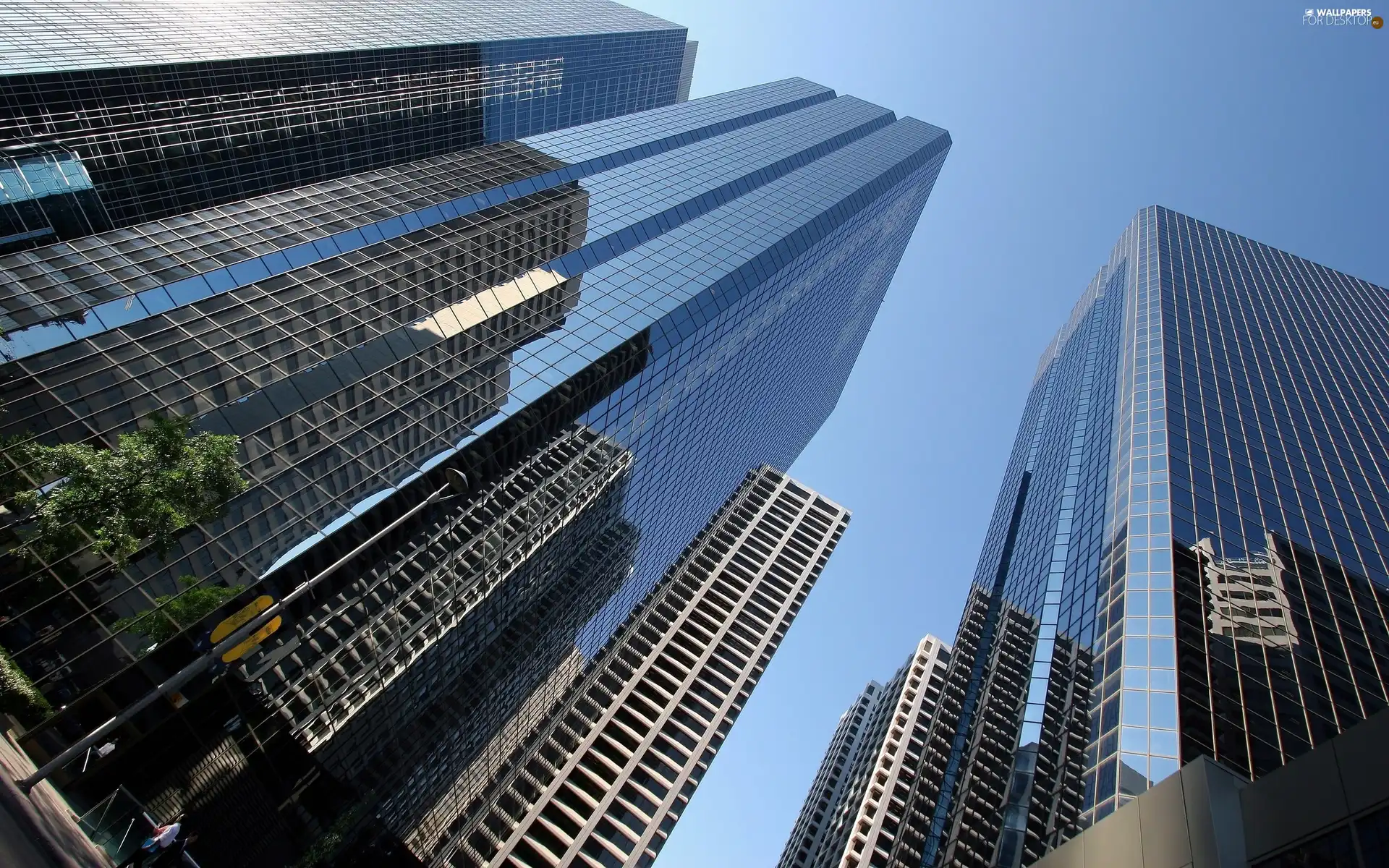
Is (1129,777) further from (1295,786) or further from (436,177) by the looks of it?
(436,177)

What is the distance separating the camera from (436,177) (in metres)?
55.9

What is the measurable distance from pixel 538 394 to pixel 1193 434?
48.6 metres

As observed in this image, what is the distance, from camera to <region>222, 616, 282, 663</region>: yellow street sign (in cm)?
2145

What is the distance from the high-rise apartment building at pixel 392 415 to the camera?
26984mm

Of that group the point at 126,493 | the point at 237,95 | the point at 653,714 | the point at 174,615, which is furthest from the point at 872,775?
the point at 237,95

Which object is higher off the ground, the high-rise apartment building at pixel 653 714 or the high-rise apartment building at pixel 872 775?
the high-rise apartment building at pixel 653 714

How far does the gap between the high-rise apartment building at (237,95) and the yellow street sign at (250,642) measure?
36157 millimetres

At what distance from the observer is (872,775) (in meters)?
107

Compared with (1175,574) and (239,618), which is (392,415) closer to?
(239,618)

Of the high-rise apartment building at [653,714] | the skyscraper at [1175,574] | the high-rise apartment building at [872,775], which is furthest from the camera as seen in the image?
the high-rise apartment building at [872,775]

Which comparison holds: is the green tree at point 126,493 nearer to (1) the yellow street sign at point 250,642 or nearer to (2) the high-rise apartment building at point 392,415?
(2) the high-rise apartment building at point 392,415

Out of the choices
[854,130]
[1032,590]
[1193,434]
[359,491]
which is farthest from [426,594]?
[854,130]

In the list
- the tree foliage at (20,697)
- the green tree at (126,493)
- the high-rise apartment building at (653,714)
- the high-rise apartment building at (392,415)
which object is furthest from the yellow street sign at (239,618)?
the high-rise apartment building at (653,714)

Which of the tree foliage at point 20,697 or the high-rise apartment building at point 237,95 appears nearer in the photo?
the tree foliage at point 20,697
